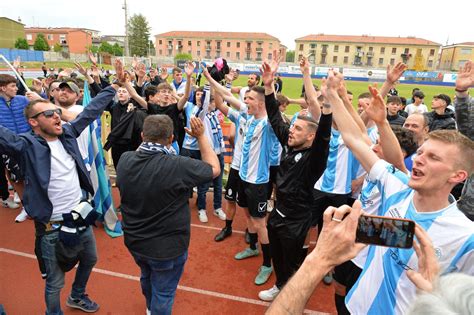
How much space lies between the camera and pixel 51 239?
2793 mm

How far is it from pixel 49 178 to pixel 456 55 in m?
90.7

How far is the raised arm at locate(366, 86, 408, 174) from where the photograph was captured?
229cm

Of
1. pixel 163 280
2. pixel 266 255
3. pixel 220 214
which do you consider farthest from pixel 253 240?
pixel 163 280

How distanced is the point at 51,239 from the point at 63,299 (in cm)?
128

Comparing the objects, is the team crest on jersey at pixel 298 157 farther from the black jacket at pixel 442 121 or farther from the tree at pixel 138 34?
the tree at pixel 138 34

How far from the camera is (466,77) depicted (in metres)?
3.17

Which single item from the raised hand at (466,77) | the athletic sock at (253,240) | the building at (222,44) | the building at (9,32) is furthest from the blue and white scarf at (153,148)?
the building at (222,44)

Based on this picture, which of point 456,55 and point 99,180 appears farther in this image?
point 456,55

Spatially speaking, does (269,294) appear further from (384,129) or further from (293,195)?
(384,129)

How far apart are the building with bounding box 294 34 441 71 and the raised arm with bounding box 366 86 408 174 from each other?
78.2m

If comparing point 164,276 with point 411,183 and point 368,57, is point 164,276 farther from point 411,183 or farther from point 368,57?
point 368,57

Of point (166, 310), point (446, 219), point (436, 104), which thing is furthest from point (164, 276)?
point (436, 104)

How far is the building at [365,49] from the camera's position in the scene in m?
75.6

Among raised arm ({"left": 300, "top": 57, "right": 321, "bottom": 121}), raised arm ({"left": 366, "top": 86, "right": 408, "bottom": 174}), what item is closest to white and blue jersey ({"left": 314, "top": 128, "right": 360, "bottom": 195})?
raised arm ({"left": 300, "top": 57, "right": 321, "bottom": 121})
